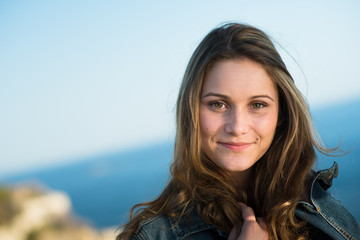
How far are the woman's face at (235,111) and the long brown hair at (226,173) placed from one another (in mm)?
61

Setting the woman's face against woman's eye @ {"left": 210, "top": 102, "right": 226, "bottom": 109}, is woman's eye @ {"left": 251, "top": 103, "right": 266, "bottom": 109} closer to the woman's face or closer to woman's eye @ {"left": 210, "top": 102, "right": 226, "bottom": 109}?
the woman's face

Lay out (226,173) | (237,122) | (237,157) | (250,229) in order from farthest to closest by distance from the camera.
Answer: (226,173), (237,157), (237,122), (250,229)

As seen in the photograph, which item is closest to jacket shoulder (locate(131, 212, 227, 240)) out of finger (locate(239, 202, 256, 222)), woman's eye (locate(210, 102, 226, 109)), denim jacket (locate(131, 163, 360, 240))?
denim jacket (locate(131, 163, 360, 240))

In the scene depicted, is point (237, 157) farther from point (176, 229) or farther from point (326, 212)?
point (326, 212)

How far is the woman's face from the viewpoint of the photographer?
2.56 m

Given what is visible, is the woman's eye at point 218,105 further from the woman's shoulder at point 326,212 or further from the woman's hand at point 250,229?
the woman's shoulder at point 326,212

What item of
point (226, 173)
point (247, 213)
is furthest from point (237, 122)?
point (247, 213)

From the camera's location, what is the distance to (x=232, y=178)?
9.60 ft

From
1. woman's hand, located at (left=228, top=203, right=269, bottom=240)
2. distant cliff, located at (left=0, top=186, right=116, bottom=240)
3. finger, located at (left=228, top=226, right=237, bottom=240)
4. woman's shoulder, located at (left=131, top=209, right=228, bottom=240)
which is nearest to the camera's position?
woman's hand, located at (left=228, top=203, right=269, bottom=240)

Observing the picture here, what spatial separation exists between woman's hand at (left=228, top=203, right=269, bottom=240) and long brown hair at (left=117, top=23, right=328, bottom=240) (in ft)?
0.23

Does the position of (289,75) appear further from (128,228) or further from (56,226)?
(56,226)

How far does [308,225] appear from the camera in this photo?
9.04 feet

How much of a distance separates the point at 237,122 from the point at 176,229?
85cm

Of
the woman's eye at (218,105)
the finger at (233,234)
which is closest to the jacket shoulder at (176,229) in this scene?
the finger at (233,234)
